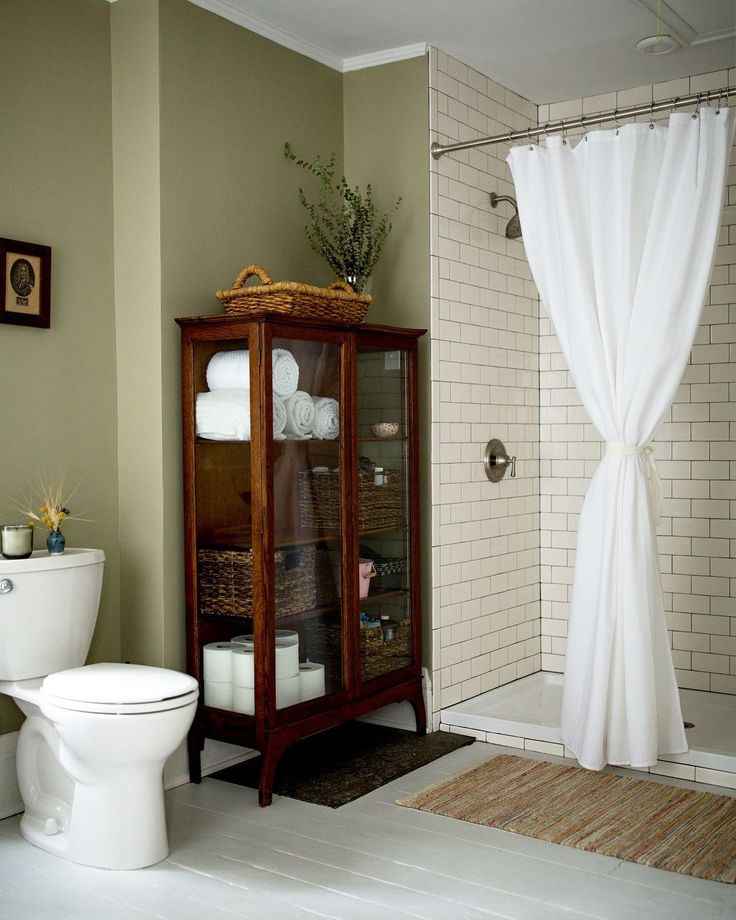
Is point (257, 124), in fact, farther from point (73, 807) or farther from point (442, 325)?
point (73, 807)

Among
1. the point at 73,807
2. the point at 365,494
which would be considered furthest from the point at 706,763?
the point at 73,807

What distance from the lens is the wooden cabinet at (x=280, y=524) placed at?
319 cm

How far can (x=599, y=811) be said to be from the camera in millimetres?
3109

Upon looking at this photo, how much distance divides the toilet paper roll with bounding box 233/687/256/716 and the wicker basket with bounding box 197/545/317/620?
0.25 metres

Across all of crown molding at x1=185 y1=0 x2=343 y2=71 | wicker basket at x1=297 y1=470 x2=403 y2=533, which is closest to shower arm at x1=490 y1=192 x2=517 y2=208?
crown molding at x1=185 y1=0 x2=343 y2=71

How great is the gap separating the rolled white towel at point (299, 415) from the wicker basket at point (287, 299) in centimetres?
27

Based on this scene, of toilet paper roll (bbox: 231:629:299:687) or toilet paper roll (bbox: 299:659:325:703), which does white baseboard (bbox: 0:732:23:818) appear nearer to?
toilet paper roll (bbox: 231:629:299:687)

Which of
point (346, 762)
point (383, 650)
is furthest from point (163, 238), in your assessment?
point (346, 762)

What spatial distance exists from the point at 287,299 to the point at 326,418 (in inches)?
17.5

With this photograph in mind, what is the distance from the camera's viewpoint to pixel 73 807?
9.23 feet

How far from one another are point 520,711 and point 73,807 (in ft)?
6.24

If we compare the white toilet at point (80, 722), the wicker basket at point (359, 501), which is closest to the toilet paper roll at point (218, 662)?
the white toilet at point (80, 722)

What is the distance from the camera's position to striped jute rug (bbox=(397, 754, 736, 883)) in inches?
110

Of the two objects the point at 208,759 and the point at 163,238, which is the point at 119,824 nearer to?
the point at 208,759
